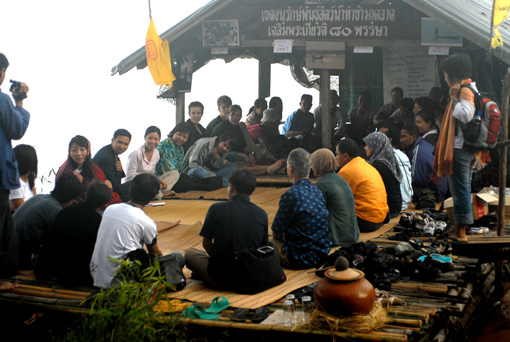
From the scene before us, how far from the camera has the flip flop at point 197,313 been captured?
4.01m

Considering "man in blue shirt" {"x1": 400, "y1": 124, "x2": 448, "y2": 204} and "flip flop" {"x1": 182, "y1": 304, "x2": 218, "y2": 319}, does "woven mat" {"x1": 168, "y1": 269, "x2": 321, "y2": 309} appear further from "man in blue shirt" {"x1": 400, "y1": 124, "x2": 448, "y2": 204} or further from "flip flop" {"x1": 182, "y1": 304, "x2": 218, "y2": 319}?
"man in blue shirt" {"x1": 400, "y1": 124, "x2": 448, "y2": 204}

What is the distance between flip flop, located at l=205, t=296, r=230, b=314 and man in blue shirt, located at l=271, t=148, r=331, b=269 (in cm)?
113

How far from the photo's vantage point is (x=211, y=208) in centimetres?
467

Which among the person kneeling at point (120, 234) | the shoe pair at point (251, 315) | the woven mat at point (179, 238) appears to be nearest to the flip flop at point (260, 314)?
the shoe pair at point (251, 315)

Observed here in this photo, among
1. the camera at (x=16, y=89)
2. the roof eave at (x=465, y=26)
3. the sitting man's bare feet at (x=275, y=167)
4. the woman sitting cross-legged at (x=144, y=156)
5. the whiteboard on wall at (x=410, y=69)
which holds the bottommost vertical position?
the sitting man's bare feet at (x=275, y=167)

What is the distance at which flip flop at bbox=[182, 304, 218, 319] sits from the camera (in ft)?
13.2

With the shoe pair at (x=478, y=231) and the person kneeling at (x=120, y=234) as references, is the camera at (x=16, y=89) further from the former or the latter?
the shoe pair at (x=478, y=231)

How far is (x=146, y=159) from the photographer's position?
882 centimetres

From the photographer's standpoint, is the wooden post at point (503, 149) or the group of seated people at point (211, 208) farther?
the wooden post at point (503, 149)

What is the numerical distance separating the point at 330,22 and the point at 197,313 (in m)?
7.26

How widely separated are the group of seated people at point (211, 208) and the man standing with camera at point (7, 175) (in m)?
0.18

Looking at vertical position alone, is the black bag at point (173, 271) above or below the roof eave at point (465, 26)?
below

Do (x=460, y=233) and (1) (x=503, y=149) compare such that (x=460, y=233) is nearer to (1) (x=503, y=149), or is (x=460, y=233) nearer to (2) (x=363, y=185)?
(1) (x=503, y=149)

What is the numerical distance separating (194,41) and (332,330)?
8.43 meters
